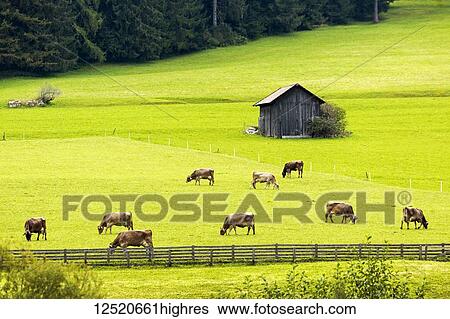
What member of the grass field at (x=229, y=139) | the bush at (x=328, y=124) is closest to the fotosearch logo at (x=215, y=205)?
the grass field at (x=229, y=139)

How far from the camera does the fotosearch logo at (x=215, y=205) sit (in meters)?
48.1

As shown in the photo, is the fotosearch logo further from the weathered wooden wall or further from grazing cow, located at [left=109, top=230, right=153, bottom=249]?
the weathered wooden wall

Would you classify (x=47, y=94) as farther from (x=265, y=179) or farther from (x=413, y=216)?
(x=413, y=216)

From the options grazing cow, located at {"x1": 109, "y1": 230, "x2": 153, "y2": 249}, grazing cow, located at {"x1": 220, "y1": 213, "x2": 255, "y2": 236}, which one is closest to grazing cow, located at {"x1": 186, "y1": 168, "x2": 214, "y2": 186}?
grazing cow, located at {"x1": 220, "y1": 213, "x2": 255, "y2": 236}

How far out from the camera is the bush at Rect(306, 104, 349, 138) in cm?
7738

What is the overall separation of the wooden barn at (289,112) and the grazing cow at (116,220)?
3368 centimetres

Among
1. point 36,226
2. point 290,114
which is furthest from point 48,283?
point 290,114

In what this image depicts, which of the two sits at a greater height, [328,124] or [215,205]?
[328,124]

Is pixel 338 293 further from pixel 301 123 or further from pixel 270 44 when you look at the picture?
pixel 270 44

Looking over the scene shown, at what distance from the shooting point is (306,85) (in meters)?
101

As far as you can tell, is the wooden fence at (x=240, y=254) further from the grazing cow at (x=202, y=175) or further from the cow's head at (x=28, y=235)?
the grazing cow at (x=202, y=175)

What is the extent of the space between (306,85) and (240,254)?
6027 cm

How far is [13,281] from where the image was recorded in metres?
29.6

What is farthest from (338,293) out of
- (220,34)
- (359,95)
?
(220,34)
